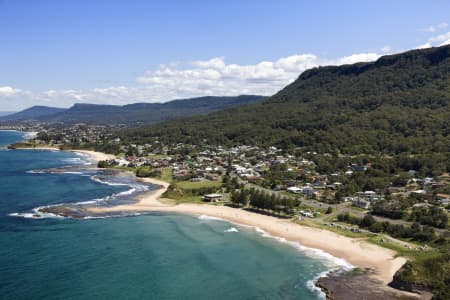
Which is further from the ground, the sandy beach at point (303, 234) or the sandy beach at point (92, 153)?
the sandy beach at point (92, 153)

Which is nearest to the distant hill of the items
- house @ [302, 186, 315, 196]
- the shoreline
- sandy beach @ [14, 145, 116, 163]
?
sandy beach @ [14, 145, 116, 163]

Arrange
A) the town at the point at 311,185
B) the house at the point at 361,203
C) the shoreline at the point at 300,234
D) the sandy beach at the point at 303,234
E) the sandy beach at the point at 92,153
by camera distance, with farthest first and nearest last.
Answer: the sandy beach at the point at 92,153 → the house at the point at 361,203 → the town at the point at 311,185 → the sandy beach at the point at 303,234 → the shoreline at the point at 300,234

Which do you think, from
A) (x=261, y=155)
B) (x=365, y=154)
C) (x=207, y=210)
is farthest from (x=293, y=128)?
(x=207, y=210)

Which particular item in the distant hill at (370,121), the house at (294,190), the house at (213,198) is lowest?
the house at (213,198)

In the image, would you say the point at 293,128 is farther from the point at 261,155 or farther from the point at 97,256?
the point at 97,256

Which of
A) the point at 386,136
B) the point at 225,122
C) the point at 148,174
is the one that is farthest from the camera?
the point at 225,122

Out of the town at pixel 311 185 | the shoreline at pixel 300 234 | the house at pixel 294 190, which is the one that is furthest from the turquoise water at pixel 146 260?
the house at pixel 294 190

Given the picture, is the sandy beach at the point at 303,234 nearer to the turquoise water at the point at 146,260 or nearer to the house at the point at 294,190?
the turquoise water at the point at 146,260

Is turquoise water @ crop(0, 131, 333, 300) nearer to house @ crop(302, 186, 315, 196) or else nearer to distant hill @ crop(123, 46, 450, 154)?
house @ crop(302, 186, 315, 196)
